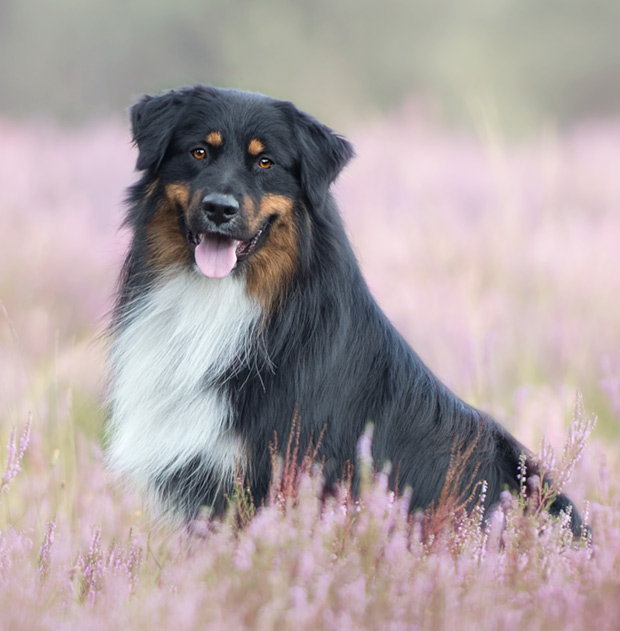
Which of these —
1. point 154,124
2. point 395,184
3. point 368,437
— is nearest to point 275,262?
point 154,124

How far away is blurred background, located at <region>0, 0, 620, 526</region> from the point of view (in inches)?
206

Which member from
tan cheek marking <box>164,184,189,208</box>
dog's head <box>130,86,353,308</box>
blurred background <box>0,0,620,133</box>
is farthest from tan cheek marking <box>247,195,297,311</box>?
blurred background <box>0,0,620,133</box>

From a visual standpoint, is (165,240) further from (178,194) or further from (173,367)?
(173,367)

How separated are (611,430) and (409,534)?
9.37 ft

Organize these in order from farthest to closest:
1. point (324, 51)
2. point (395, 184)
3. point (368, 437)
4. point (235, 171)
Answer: point (324, 51) → point (395, 184) → point (235, 171) → point (368, 437)

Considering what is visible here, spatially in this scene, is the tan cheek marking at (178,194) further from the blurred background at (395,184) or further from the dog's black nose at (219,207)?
the blurred background at (395,184)

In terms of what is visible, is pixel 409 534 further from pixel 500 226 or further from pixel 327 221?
pixel 500 226

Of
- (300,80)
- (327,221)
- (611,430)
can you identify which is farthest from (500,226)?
(300,80)

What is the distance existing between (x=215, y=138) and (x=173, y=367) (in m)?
1.03

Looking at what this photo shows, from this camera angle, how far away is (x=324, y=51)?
17578mm

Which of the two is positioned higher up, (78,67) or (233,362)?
(78,67)

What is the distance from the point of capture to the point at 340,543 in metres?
2.47

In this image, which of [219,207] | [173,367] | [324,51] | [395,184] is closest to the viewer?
[219,207]

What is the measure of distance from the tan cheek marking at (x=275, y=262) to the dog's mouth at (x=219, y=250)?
5 centimetres
